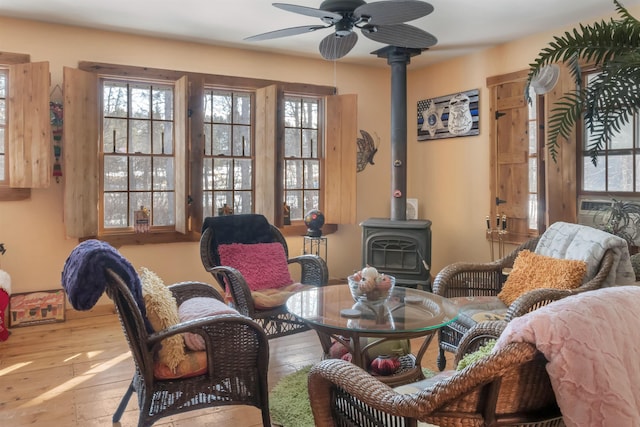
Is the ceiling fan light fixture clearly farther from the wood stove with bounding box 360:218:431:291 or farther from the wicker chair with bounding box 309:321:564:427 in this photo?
the wicker chair with bounding box 309:321:564:427

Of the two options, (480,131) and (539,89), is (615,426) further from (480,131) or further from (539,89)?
(480,131)

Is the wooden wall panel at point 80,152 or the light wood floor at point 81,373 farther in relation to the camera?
the wooden wall panel at point 80,152

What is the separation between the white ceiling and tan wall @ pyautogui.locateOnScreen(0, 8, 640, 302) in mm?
169

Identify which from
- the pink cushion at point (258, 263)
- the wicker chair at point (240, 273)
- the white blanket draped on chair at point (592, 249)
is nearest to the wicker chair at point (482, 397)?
the white blanket draped on chair at point (592, 249)

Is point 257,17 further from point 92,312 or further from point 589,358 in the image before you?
point 589,358

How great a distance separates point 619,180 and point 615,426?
11.6ft

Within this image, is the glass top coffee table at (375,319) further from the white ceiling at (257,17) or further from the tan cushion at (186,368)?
the white ceiling at (257,17)

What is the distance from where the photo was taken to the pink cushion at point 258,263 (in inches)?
140

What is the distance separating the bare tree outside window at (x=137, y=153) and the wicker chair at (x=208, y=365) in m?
2.68

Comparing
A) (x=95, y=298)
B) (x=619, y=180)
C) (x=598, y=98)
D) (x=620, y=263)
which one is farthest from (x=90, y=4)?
(x=619, y=180)

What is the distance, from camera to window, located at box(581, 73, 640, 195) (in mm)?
3865

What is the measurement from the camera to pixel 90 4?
150 inches

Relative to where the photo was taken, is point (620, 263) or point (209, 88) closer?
point (620, 263)

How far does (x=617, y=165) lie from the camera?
3.99m
